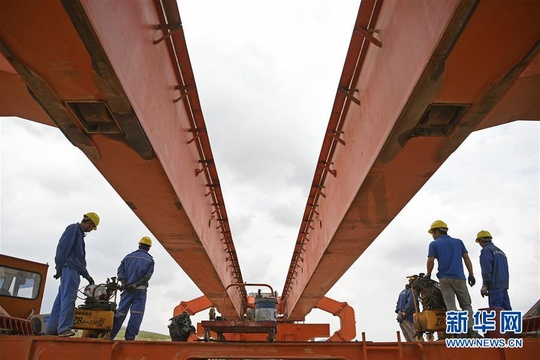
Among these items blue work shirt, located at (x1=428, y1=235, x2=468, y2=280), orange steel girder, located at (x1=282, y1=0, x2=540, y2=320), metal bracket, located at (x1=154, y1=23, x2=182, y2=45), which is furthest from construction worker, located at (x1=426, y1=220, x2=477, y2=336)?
metal bracket, located at (x1=154, y1=23, x2=182, y2=45)

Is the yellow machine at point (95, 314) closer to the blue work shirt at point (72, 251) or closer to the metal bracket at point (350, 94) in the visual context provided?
the blue work shirt at point (72, 251)

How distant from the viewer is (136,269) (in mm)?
6730

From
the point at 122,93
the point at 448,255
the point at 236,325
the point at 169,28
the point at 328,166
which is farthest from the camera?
the point at 328,166

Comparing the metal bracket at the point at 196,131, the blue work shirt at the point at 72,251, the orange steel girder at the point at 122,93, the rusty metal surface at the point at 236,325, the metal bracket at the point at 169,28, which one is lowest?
the rusty metal surface at the point at 236,325

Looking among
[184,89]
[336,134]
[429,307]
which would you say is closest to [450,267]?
[429,307]

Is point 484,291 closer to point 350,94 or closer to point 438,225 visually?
point 438,225

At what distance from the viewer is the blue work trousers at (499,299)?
254 inches

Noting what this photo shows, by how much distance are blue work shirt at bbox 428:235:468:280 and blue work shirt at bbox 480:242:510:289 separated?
687 mm

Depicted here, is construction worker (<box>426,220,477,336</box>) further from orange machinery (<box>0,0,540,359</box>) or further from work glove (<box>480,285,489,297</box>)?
orange machinery (<box>0,0,540,359</box>)

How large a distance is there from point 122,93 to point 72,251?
3239mm

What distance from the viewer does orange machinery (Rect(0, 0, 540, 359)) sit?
3127mm

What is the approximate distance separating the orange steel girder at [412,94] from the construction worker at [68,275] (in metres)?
3.99

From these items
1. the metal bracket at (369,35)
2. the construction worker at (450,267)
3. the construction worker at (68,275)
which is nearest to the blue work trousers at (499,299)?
the construction worker at (450,267)

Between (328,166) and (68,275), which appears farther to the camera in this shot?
(328,166)
